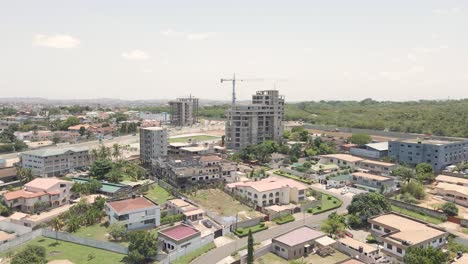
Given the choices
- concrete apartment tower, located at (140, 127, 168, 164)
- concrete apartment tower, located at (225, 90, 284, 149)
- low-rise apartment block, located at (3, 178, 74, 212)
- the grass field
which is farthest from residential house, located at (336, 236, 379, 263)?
concrete apartment tower, located at (225, 90, 284, 149)

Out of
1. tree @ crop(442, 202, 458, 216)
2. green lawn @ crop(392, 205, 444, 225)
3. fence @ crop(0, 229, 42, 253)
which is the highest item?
tree @ crop(442, 202, 458, 216)

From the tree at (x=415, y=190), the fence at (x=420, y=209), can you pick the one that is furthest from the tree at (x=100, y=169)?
the tree at (x=415, y=190)

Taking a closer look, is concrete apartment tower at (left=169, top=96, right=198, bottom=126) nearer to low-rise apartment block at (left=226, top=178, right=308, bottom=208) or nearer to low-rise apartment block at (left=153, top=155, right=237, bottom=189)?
low-rise apartment block at (left=153, top=155, right=237, bottom=189)

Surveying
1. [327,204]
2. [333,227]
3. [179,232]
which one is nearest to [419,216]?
[327,204]

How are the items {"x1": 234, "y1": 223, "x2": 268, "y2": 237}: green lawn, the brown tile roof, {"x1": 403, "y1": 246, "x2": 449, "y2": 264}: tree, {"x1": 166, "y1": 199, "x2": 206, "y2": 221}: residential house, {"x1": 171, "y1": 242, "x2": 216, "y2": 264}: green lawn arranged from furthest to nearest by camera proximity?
{"x1": 166, "y1": 199, "x2": 206, "y2": 221}: residential house, the brown tile roof, {"x1": 234, "y1": 223, "x2": 268, "y2": 237}: green lawn, {"x1": 171, "y1": 242, "x2": 216, "y2": 264}: green lawn, {"x1": 403, "y1": 246, "x2": 449, "y2": 264}: tree

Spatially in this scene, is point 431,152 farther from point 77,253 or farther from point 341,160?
point 77,253
